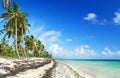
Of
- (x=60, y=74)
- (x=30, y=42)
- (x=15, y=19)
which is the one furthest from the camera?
(x=30, y=42)

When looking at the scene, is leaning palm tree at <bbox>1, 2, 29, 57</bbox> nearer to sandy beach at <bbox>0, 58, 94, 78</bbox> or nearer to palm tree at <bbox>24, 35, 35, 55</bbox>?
sandy beach at <bbox>0, 58, 94, 78</bbox>

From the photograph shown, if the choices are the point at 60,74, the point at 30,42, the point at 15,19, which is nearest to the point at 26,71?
the point at 60,74

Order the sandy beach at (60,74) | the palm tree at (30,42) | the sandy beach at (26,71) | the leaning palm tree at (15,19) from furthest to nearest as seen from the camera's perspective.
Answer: the palm tree at (30,42) → the leaning palm tree at (15,19) → the sandy beach at (60,74) → the sandy beach at (26,71)

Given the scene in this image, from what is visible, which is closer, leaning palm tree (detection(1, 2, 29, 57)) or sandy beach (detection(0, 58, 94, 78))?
sandy beach (detection(0, 58, 94, 78))

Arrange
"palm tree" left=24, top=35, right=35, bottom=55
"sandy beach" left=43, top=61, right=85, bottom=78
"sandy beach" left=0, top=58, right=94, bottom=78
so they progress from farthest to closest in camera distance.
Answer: "palm tree" left=24, top=35, right=35, bottom=55, "sandy beach" left=43, top=61, right=85, bottom=78, "sandy beach" left=0, top=58, right=94, bottom=78

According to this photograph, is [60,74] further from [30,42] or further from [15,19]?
[30,42]

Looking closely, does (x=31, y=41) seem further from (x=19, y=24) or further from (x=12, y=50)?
(x=19, y=24)

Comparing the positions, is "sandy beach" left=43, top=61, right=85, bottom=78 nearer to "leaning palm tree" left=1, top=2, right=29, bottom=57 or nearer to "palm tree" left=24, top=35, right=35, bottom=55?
"leaning palm tree" left=1, top=2, right=29, bottom=57

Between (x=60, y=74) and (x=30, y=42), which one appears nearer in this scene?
(x=60, y=74)

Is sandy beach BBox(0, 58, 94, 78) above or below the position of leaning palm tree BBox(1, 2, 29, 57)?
below

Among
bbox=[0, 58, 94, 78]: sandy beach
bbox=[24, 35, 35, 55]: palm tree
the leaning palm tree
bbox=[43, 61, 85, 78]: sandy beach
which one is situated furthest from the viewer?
bbox=[24, 35, 35, 55]: palm tree

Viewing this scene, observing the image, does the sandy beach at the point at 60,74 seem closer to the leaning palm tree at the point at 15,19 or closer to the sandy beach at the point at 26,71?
the sandy beach at the point at 26,71

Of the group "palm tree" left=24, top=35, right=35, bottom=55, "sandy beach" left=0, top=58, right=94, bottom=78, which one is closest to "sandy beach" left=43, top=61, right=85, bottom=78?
"sandy beach" left=0, top=58, right=94, bottom=78

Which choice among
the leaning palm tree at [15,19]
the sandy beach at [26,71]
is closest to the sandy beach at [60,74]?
the sandy beach at [26,71]
